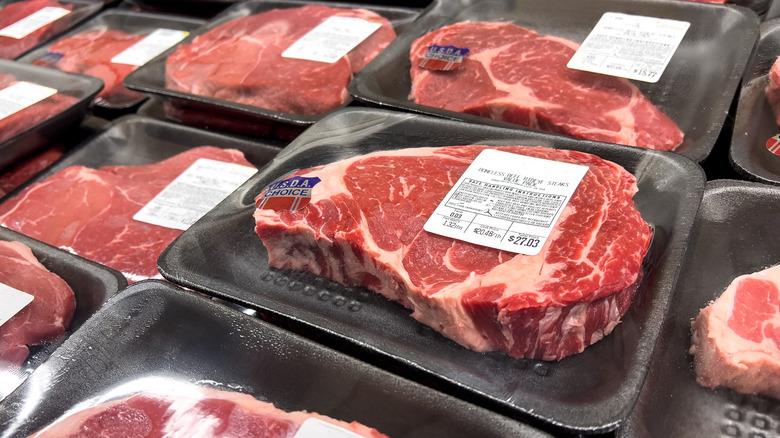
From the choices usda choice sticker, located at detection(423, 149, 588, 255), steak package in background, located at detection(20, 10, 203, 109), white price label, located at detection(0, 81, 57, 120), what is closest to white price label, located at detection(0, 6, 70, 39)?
steak package in background, located at detection(20, 10, 203, 109)

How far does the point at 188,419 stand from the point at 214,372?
0.14m

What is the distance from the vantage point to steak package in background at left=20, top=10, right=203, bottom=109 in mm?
3230

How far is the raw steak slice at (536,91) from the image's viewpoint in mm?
2156

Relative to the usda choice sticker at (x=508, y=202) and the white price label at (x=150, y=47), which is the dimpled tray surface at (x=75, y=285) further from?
the white price label at (x=150, y=47)

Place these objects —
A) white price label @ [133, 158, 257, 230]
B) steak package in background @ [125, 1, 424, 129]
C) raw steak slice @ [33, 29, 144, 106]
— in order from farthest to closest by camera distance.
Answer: raw steak slice @ [33, 29, 144, 106], steak package in background @ [125, 1, 424, 129], white price label @ [133, 158, 257, 230]

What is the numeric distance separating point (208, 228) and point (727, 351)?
4.93ft

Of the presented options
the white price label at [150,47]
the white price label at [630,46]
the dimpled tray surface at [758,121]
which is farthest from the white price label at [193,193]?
the dimpled tray surface at [758,121]

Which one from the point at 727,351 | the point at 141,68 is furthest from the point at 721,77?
the point at 141,68

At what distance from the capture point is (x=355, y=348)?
5.07 ft

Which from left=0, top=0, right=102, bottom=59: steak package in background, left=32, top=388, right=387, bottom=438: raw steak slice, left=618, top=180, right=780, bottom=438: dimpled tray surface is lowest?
left=618, top=180, right=780, bottom=438: dimpled tray surface

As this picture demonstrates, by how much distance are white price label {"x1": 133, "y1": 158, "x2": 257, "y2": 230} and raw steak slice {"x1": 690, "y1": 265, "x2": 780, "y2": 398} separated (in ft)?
5.63

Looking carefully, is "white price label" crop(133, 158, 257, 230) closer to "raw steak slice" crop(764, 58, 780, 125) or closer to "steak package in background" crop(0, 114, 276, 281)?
"steak package in background" crop(0, 114, 276, 281)

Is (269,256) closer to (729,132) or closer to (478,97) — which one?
(478,97)

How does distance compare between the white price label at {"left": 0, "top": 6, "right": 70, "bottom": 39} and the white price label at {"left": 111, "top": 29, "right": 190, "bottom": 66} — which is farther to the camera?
the white price label at {"left": 0, "top": 6, "right": 70, "bottom": 39}
